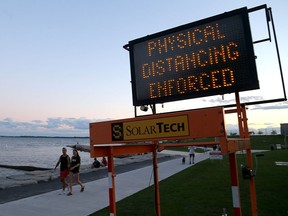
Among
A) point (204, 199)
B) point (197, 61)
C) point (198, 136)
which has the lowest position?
point (204, 199)

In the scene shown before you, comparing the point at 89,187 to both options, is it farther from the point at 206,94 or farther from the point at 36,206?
the point at 206,94

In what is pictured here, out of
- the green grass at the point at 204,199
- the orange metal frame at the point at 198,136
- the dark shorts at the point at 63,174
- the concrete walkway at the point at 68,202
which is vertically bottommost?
the green grass at the point at 204,199

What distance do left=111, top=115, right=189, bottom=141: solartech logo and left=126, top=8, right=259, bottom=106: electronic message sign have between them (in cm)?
184

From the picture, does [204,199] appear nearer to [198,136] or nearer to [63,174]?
[63,174]

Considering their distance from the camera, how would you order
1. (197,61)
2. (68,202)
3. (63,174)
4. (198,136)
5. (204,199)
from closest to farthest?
(198,136)
(197,61)
(204,199)
(68,202)
(63,174)

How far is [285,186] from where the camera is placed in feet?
34.4

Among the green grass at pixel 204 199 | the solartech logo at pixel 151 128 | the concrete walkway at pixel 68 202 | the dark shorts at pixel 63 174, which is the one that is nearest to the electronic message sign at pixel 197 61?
the solartech logo at pixel 151 128

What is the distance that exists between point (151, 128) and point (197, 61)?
223 cm

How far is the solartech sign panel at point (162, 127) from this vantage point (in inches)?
128

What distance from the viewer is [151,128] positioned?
12.2 ft

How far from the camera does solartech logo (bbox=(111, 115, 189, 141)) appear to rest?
11.5 ft

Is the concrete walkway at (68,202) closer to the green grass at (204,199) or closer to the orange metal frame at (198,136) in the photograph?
the green grass at (204,199)

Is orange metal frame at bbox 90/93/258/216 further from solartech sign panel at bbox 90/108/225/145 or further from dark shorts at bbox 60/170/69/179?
dark shorts at bbox 60/170/69/179

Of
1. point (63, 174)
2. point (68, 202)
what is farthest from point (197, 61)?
point (63, 174)
